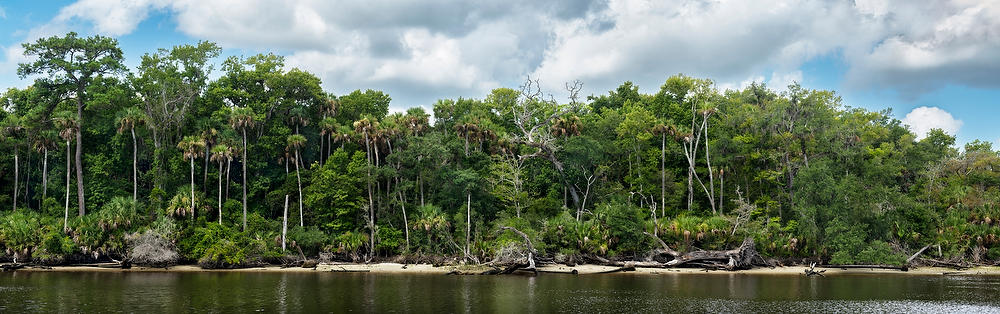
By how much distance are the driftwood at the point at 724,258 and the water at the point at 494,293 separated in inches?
114

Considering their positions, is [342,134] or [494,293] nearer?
[494,293]

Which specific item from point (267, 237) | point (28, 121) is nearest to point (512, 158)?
point (267, 237)

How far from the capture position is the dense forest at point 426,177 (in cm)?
4394

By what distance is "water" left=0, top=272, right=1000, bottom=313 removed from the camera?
2430 centimetres

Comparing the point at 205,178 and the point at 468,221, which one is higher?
the point at 205,178

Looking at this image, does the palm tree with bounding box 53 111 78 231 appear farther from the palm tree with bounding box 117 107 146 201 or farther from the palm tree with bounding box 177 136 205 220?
the palm tree with bounding box 177 136 205 220

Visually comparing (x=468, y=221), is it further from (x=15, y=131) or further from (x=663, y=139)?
(x=15, y=131)

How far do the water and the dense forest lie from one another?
603 centimetres

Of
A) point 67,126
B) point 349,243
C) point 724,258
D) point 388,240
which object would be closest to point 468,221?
point 388,240

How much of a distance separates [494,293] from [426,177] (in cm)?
2335

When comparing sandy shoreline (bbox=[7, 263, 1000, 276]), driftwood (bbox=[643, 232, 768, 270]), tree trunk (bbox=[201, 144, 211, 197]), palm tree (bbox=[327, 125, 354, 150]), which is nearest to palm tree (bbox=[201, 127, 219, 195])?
tree trunk (bbox=[201, 144, 211, 197])

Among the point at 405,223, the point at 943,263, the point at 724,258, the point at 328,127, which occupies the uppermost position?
the point at 328,127

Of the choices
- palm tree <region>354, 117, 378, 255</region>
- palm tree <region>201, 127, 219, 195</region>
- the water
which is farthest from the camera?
palm tree <region>201, 127, 219, 195</region>

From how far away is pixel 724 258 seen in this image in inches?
1649
